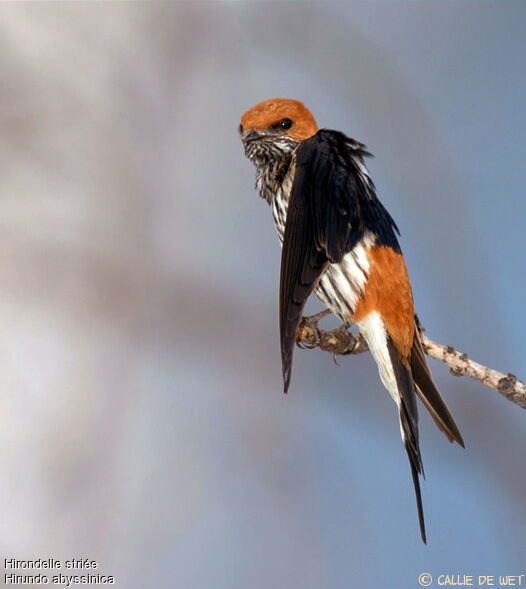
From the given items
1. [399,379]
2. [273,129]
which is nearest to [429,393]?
[399,379]

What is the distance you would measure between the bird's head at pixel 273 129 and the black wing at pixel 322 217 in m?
0.04

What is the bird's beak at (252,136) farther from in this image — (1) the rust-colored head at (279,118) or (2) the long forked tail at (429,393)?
(2) the long forked tail at (429,393)

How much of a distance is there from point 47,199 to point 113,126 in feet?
0.63

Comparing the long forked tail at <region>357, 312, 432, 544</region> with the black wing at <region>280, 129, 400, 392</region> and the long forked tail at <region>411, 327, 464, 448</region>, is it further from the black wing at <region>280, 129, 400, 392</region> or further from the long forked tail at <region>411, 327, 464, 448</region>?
the black wing at <region>280, 129, 400, 392</region>

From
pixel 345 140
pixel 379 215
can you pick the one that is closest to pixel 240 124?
pixel 345 140

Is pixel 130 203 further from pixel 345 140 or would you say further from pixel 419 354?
pixel 419 354

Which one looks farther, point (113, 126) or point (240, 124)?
point (113, 126)

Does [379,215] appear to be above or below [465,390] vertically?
above

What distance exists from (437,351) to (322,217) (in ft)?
0.86

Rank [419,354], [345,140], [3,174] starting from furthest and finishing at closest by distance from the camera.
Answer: [3,174]
[345,140]
[419,354]

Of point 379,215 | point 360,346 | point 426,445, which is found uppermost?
point 379,215

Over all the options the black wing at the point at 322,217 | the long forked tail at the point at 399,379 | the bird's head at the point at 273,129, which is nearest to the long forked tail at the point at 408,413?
the long forked tail at the point at 399,379

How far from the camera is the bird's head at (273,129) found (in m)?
1.26

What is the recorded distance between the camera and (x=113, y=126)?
1503mm
